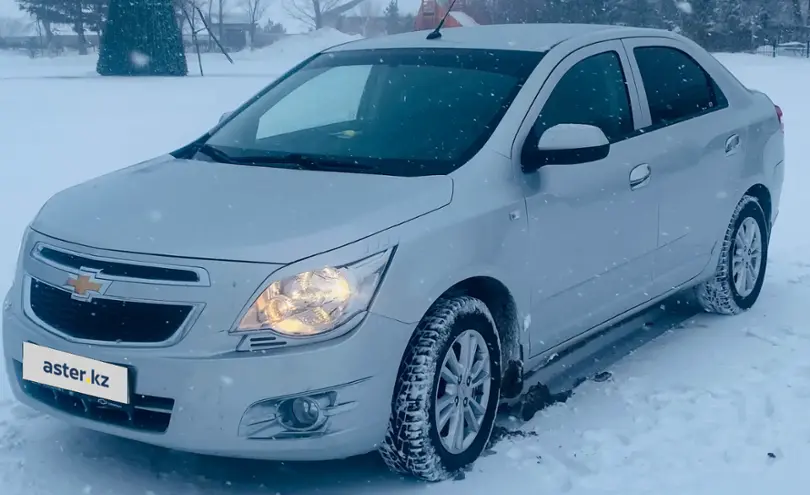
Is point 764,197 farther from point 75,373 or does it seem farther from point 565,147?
point 75,373

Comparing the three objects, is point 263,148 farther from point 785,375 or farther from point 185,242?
point 785,375

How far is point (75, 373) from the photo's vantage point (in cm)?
319

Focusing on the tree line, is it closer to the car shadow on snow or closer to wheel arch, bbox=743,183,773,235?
wheel arch, bbox=743,183,773,235

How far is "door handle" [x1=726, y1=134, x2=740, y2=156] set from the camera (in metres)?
5.24

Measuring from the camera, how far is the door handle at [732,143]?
5238 millimetres

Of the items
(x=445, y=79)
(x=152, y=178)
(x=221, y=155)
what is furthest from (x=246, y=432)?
(x=445, y=79)

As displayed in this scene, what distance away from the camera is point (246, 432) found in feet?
10.1

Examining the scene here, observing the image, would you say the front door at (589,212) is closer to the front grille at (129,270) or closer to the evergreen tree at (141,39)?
the front grille at (129,270)

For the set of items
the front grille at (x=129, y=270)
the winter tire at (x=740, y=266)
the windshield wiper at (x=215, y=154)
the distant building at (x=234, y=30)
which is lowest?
the distant building at (x=234, y=30)

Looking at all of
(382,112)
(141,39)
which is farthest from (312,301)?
(141,39)

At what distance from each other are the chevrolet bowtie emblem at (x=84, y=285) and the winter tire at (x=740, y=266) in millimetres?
3503

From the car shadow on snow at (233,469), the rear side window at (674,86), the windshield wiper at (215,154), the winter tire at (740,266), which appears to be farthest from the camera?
the winter tire at (740,266)

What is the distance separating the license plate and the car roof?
2253mm

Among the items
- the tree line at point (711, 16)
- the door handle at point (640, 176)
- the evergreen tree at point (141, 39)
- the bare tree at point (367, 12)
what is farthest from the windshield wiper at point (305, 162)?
the bare tree at point (367, 12)
